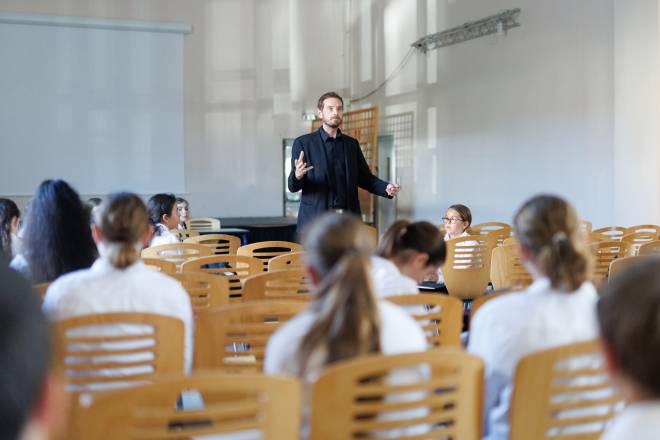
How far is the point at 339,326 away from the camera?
1621 mm

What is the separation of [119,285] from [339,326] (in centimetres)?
99

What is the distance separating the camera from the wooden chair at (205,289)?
9.97 feet

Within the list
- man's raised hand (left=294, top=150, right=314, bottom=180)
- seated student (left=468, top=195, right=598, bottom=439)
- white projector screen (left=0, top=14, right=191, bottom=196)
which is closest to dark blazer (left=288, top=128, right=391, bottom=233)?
man's raised hand (left=294, top=150, right=314, bottom=180)

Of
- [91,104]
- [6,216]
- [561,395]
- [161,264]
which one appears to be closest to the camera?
[561,395]

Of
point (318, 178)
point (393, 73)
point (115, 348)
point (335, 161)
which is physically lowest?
point (115, 348)

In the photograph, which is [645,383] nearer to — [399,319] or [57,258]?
[399,319]

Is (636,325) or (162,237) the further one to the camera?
(162,237)

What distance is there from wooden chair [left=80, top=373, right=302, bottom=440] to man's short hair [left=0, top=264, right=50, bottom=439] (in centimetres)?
66

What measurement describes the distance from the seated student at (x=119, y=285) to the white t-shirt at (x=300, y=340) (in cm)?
64

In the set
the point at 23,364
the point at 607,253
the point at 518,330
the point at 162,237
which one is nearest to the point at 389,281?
the point at 518,330

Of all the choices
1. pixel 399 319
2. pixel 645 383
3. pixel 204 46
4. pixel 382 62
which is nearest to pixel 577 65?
pixel 382 62

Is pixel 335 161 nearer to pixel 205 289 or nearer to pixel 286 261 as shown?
pixel 286 261

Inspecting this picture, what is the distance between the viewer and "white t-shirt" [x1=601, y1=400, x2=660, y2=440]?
101 centimetres

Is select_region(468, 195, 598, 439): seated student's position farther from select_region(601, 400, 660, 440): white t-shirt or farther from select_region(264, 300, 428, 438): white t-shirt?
select_region(601, 400, 660, 440): white t-shirt
